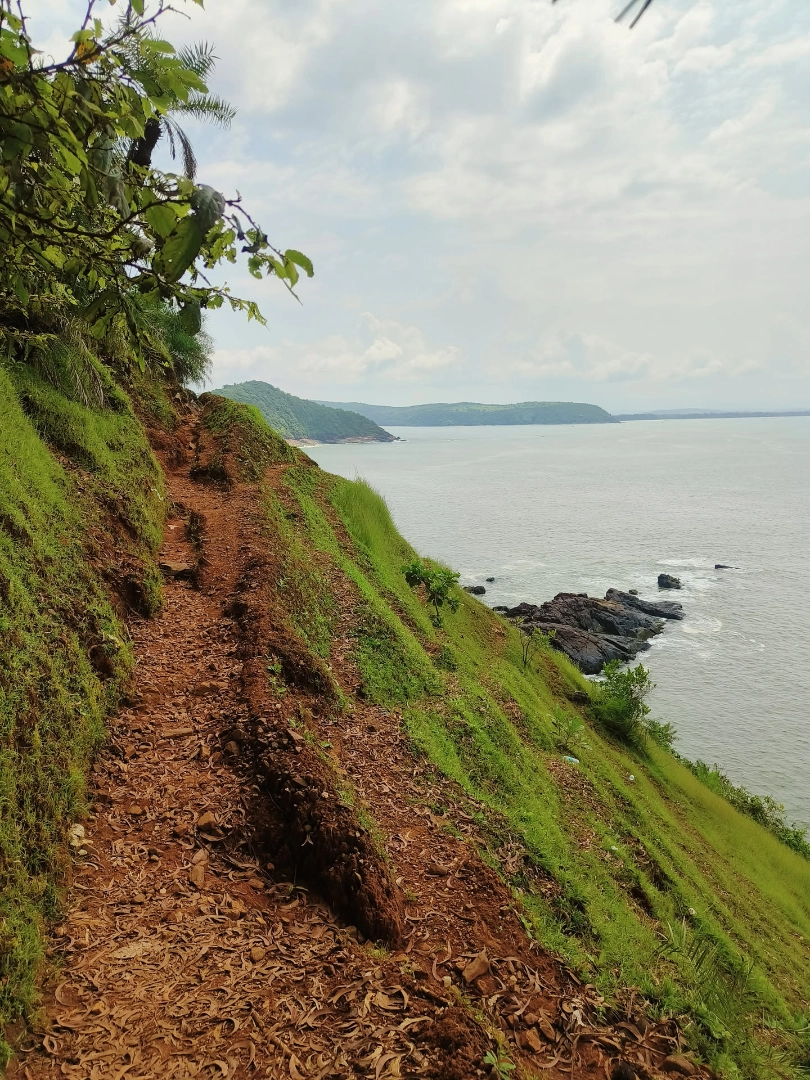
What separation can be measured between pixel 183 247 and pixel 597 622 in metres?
34.1

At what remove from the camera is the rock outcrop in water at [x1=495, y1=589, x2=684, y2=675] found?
29.0 meters

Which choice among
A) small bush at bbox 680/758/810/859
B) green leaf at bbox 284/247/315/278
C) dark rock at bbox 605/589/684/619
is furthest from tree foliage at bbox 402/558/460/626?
dark rock at bbox 605/589/684/619

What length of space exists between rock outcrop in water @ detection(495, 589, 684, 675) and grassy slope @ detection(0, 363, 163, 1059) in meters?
22.4

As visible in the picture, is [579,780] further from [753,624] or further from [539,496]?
[539,496]

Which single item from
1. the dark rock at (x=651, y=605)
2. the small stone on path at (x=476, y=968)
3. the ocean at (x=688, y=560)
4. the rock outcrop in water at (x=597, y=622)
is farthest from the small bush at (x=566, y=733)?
the dark rock at (x=651, y=605)

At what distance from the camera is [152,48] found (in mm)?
1824

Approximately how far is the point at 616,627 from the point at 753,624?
8.36m

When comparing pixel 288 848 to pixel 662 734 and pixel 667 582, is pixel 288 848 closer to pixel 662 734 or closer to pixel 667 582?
pixel 662 734

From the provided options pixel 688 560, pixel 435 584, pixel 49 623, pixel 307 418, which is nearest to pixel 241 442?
pixel 435 584

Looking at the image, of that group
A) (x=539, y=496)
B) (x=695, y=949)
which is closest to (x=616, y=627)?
(x=695, y=949)

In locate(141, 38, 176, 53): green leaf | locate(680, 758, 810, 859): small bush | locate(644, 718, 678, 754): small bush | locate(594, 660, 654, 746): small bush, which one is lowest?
locate(680, 758, 810, 859): small bush

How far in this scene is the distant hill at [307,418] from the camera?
142 m

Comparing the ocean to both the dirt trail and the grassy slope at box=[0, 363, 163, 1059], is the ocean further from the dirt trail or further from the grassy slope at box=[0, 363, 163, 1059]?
the grassy slope at box=[0, 363, 163, 1059]

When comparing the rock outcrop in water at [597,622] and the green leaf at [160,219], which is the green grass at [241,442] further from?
the rock outcrop in water at [597,622]
